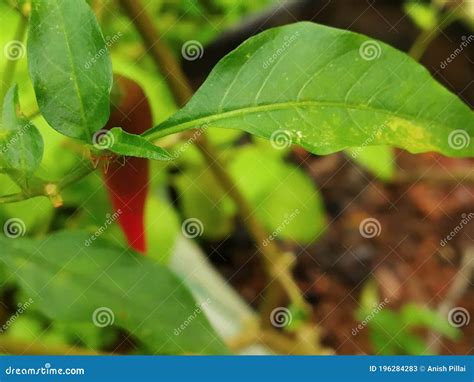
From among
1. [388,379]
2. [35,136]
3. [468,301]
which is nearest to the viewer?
[35,136]

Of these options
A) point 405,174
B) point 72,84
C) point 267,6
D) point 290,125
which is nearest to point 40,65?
point 72,84

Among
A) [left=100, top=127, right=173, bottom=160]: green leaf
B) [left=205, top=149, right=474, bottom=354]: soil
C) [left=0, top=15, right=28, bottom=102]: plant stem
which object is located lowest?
[left=205, top=149, right=474, bottom=354]: soil

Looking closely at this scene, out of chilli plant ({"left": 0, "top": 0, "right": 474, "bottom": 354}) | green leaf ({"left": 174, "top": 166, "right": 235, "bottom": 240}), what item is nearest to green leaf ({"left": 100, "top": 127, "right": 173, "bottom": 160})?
chilli plant ({"left": 0, "top": 0, "right": 474, "bottom": 354})

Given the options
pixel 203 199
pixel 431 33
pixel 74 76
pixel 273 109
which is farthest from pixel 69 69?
pixel 431 33

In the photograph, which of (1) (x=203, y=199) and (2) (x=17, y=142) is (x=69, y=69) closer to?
(2) (x=17, y=142)

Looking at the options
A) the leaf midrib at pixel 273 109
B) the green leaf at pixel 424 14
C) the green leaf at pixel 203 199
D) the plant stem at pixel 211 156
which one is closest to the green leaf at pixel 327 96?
the leaf midrib at pixel 273 109

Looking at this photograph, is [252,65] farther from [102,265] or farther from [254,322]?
[254,322]

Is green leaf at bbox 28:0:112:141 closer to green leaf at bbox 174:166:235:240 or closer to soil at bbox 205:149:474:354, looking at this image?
green leaf at bbox 174:166:235:240
